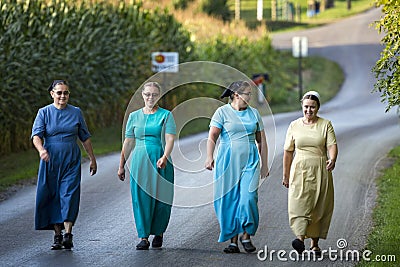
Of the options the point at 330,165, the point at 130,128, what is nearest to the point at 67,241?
the point at 130,128

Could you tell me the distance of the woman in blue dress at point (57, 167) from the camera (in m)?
10.5

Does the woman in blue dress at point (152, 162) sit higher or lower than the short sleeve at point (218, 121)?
lower

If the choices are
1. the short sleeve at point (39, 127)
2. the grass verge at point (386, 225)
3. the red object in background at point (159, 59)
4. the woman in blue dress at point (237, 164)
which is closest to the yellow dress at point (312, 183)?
the woman in blue dress at point (237, 164)

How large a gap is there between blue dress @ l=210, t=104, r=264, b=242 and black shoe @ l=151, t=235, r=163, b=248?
2.34ft

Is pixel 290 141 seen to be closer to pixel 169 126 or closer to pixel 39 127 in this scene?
pixel 169 126

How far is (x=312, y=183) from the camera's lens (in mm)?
9844

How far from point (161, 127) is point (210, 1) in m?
44.2

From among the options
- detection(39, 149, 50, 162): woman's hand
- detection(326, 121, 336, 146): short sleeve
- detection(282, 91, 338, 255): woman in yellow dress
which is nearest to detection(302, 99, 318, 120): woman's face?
detection(282, 91, 338, 255): woman in yellow dress

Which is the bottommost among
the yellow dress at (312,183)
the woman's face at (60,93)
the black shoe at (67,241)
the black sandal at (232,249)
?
the black sandal at (232,249)

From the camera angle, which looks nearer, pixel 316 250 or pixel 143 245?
pixel 316 250

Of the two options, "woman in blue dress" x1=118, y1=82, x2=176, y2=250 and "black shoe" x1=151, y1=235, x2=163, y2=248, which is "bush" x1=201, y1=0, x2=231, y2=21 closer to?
"woman in blue dress" x1=118, y1=82, x2=176, y2=250

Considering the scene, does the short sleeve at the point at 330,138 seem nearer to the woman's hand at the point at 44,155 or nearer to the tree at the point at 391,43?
the tree at the point at 391,43

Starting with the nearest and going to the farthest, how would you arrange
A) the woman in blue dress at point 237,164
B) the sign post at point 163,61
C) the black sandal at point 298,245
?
the black sandal at point 298,245 → the woman in blue dress at point 237,164 → the sign post at point 163,61

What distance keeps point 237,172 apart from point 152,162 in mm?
1001
